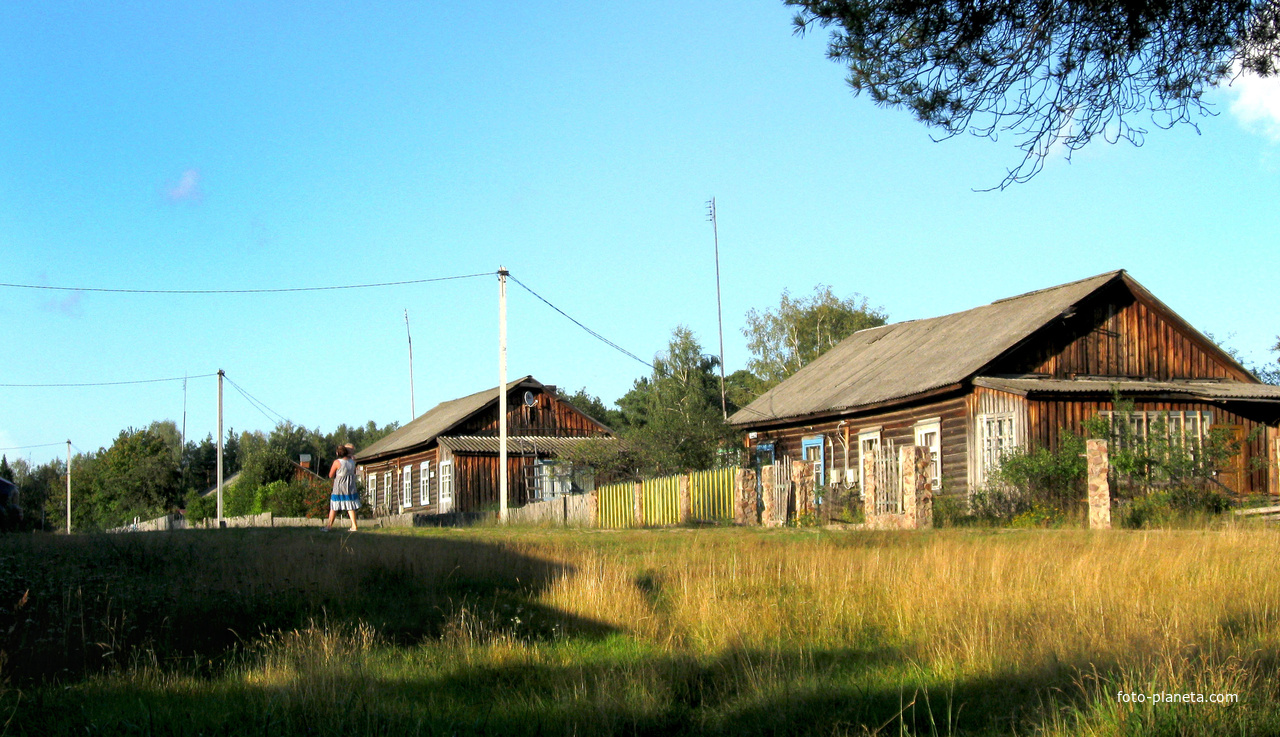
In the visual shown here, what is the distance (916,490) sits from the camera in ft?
55.5

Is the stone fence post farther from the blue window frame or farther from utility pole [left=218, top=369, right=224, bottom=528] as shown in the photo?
utility pole [left=218, top=369, right=224, bottom=528]

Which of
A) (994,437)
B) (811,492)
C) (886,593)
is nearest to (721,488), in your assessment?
(811,492)

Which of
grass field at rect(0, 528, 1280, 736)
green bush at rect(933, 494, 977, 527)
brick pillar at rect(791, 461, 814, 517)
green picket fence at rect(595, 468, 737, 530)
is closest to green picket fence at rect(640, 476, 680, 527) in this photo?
green picket fence at rect(595, 468, 737, 530)

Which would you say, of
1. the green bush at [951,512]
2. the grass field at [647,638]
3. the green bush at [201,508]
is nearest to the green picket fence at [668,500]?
the green bush at [951,512]

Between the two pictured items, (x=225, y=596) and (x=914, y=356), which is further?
(x=914, y=356)

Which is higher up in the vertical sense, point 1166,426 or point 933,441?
point 1166,426

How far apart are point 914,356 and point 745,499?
8204 mm

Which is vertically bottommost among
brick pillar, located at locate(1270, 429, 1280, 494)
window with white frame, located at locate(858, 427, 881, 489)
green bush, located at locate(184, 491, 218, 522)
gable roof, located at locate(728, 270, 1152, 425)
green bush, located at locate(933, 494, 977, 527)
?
green bush, located at locate(184, 491, 218, 522)

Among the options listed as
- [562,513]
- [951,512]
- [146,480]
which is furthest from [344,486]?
[146,480]

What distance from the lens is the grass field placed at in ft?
20.7

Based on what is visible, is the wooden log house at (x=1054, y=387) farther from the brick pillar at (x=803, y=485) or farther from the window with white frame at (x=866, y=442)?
the brick pillar at (x=803, y=485)

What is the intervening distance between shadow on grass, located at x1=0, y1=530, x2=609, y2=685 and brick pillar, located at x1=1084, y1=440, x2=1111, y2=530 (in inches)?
338

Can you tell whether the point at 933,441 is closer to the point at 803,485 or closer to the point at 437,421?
the point at 803,485

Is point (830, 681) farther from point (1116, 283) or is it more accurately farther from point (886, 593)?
point (1116, 283)
